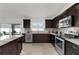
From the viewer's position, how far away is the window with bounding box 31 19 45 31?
10469mm

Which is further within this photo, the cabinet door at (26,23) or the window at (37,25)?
the window at (37,25)

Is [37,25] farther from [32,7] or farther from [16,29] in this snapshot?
[32,7]

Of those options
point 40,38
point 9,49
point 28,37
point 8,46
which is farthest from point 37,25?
point 8,46

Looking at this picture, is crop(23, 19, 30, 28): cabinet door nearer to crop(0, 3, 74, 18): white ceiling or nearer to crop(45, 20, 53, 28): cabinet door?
crop(45, 20, 53, 28): cabinet door

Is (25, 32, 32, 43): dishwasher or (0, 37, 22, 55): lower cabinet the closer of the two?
(0, 37, 22, 55): lower cabinet

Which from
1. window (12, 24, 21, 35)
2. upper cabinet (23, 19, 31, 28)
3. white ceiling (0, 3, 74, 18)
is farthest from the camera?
window (12, 24, 21, 35)

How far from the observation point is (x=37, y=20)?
10.6 metres

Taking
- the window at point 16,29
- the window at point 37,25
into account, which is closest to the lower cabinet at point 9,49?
the window at point 37,25

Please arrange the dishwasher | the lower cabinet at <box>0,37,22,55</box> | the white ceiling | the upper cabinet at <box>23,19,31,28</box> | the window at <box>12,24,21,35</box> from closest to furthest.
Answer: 1. the lower cabinet at <box>0,37,22,55</box>
2. the white ceiling
3. the dishwasher
4. the upper cabinet at <box>23,19,31,28</box>
5. the window at <box>12,24,21,35</box>

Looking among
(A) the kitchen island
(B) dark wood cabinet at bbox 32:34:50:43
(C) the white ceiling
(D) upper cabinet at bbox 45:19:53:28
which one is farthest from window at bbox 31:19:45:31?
(A) the kitchen island

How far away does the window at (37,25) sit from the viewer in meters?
10.5

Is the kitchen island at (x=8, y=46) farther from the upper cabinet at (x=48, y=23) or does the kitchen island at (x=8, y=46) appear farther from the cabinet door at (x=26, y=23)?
the upper cabinet at (x=48, y=23)

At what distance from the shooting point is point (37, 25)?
1062 centimetres
